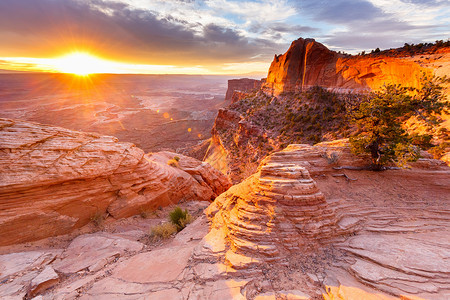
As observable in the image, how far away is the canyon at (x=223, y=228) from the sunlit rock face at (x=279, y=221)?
36 mm

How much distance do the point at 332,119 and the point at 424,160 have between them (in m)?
19.1

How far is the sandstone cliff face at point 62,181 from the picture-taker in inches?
322

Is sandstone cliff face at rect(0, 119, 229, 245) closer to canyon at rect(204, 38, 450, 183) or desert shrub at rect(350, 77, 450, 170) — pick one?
desert shrub at rect(350, 77, 450, 170)

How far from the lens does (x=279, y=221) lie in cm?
606

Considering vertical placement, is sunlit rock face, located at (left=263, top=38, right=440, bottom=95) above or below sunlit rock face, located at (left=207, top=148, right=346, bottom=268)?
above

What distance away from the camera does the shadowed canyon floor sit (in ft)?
15.5

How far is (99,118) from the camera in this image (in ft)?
282

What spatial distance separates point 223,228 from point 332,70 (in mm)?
34461

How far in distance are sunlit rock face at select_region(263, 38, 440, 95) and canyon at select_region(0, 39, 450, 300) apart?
1686 centimetres

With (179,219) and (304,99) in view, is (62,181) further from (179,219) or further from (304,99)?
(304,99)

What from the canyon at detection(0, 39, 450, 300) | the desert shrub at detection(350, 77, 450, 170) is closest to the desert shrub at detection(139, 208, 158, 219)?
the canyon at detection(0, 39, 450, 300)

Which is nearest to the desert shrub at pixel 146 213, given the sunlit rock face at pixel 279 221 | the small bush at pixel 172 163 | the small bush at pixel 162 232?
the small bush at pixel 162 232

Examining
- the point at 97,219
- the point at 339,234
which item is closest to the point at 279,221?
the point at 339,234

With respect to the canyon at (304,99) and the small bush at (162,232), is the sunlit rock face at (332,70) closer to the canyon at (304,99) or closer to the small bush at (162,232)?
the canyon at (304,99)
